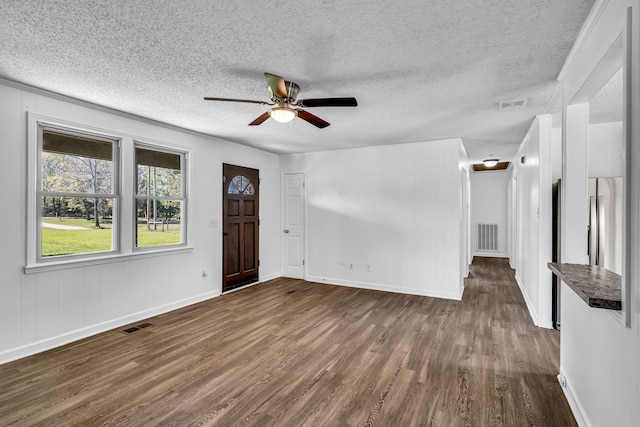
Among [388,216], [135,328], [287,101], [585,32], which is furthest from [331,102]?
[135,328]

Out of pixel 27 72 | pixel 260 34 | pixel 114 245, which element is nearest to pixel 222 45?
pixel 260 34

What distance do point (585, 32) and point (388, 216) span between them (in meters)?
3.69

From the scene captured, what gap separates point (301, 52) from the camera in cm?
222

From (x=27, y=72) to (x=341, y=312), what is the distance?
13.4ft

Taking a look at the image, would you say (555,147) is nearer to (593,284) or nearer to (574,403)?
(593,284)

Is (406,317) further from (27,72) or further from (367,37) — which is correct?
(27,72)

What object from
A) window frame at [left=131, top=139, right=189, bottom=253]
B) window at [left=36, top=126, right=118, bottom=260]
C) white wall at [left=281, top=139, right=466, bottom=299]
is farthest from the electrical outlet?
window at [left=36, top=126, right=118, bottom=260]

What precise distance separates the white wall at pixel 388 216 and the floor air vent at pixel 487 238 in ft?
13.6

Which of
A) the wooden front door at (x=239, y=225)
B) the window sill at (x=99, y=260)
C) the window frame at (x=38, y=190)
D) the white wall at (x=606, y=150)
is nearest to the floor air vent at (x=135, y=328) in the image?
the window sill at (x=99, y=260)

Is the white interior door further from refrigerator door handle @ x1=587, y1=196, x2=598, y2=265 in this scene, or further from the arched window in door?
refrigerator door handle @ x1=587, y1=196, x2=598, y2=265

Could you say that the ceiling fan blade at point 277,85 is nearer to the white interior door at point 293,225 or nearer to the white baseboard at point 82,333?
the white baseboard at point 82,333

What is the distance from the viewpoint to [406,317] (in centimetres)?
403

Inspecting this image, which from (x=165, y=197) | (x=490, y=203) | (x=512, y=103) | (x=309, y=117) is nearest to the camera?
(x=309, y=117)

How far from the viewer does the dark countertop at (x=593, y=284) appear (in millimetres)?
1448
